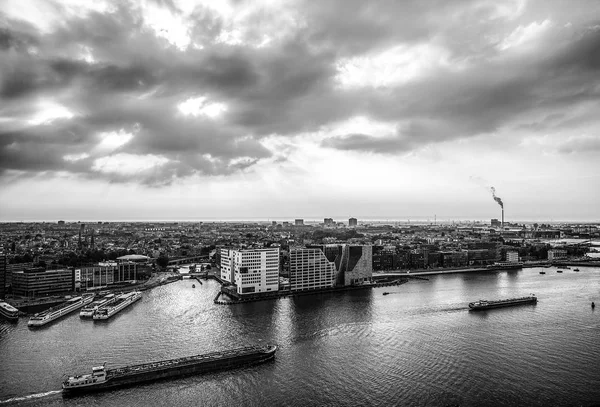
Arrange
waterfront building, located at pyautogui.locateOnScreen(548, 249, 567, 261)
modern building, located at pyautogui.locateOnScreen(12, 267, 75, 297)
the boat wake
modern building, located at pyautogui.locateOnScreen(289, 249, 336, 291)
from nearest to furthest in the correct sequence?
the boat wake, modern building, located at pyautogui.locateOnScreen(12, 267, 75, 297), modern building, located at pyautogui.locateOnScreen(289, 249, 336, 291), waterfront building, located at pyautogui.locateOnScreen(548, 249, 567, 261)

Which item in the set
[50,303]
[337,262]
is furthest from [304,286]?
[50,303]

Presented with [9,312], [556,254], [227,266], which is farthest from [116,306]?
[556,254]

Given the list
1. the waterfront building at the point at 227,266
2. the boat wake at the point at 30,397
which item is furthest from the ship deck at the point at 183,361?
the waterfront building at the point at 227,266

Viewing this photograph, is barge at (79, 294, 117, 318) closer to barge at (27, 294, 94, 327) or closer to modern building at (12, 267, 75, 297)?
barge at (27, 294, 94, 327)

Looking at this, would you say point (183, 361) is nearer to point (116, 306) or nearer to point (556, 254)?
point (116, 306)

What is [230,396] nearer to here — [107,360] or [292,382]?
[292,382]

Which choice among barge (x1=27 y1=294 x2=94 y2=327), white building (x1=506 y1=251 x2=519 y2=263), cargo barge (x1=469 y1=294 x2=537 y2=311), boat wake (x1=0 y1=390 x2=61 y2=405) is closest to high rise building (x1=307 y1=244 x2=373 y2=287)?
cargo barge (x1=469 y1=294 x2=537 y2=311)
